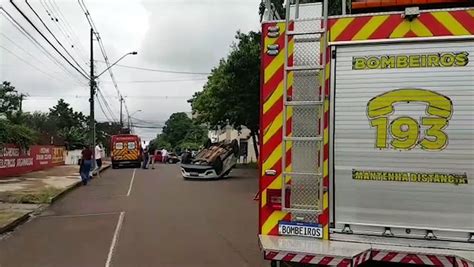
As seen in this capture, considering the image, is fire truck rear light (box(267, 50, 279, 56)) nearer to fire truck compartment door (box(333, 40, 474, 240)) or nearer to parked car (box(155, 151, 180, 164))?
fire truck compartment door (box(333, 40, 474, 240))

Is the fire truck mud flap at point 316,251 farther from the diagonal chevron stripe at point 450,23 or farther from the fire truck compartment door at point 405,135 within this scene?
the diagonal chevron stripe at point 450,23

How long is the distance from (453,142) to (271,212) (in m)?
1.75

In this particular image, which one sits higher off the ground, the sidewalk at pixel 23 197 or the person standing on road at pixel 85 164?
the person standing on road at pixel 85 164

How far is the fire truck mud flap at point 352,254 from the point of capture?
14.8 ft

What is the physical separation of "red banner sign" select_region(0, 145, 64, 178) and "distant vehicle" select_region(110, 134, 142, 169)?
15.7 ft

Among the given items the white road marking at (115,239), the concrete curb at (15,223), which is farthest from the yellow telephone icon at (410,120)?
the concrete curb at (15,223)

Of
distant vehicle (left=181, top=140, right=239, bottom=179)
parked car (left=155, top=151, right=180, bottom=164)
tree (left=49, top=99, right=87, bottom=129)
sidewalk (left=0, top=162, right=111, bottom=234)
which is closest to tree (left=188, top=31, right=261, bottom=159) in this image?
distant vehicle (left=181, top=140, right=239, bottom=179)

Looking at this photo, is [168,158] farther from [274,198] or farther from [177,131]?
[177,131]

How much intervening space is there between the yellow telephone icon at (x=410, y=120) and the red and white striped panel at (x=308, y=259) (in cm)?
104

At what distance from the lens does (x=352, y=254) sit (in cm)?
465

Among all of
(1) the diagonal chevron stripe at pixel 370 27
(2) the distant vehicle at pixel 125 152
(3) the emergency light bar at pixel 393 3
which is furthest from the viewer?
(2) the distant vehicle at pixel 125 152

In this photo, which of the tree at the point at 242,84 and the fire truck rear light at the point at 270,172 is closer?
the fire truck rear light at the point at 270,172

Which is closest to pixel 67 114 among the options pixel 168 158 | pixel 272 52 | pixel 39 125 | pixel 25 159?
pixel 39 125

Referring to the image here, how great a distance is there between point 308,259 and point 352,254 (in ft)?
1.23
